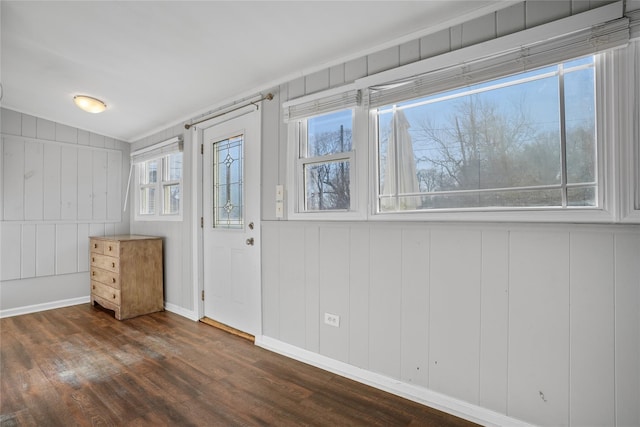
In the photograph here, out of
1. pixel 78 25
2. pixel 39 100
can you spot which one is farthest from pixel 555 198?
pixel 39 100

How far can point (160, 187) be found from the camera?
13.3 ft

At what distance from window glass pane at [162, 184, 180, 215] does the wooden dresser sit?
390mm

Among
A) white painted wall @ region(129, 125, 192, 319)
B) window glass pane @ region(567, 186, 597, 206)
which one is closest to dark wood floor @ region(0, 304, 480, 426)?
white painted wall @ region(129, 125, 192, 319)

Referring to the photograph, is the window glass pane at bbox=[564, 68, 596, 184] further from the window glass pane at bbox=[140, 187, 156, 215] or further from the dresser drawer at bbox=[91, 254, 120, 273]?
the window glass pane at bbox=[140, 187, 156, 215]

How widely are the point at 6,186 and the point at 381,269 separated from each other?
4424 mm

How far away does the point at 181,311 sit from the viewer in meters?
3.61

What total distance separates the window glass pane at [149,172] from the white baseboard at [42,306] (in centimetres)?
176

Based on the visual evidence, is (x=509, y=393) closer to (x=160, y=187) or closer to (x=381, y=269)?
(x=381, y=269)

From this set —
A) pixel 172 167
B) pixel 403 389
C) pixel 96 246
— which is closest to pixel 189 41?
pixel 172 167

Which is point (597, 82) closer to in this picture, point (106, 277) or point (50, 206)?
point (106, 277)

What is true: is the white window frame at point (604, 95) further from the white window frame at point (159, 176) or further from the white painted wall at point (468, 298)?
the white window frame at point (159, 176)

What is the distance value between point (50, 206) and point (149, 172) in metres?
1.21

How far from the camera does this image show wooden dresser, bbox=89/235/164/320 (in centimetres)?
345

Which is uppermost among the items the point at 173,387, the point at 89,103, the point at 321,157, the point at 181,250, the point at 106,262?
the point at 89,103
